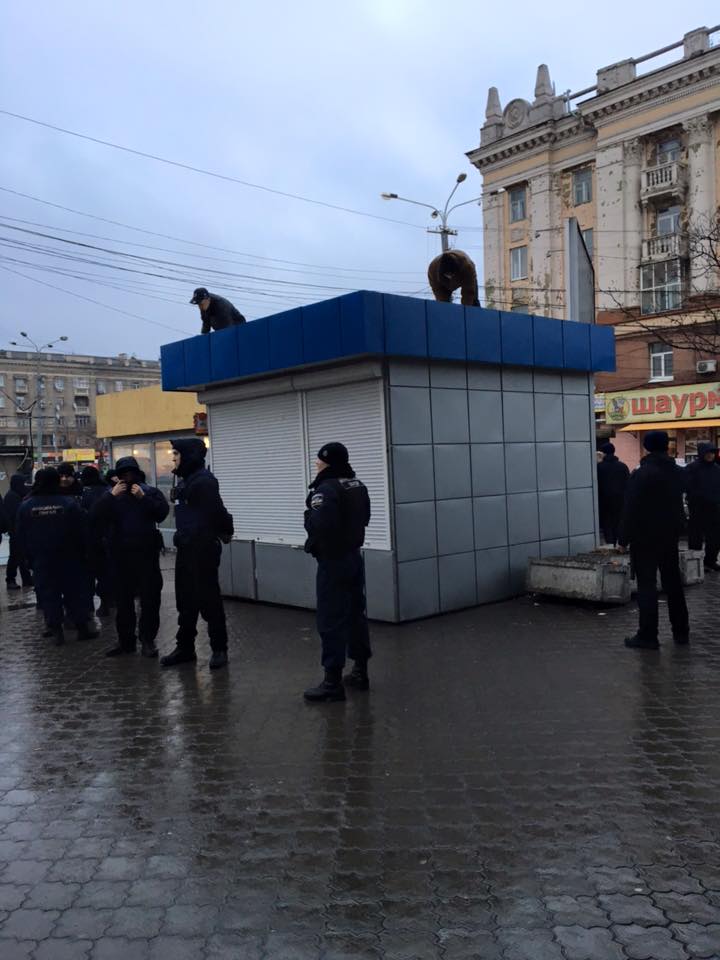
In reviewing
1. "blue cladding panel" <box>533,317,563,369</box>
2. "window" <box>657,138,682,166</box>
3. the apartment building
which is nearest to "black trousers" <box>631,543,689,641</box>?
Answer: "blue cladding panel" <box>533,317,563,369</box>

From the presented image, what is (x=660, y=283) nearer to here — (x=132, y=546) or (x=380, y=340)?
(x=380, y=340)

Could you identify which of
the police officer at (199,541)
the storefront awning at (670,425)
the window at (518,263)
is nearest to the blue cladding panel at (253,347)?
the police officer at (199,541)

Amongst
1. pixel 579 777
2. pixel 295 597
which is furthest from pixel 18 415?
pixel 579 777

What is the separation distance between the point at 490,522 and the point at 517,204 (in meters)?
29.5

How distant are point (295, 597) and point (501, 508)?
8.39ft

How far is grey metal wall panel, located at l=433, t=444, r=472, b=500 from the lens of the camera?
8.07 m

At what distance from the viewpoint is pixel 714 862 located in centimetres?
314

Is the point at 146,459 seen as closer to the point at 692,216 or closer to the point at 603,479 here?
the point at 603,479

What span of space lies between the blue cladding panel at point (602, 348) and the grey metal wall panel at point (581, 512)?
162cm

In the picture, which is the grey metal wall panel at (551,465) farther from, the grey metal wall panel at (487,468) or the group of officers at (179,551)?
the group of officers at (179,551)

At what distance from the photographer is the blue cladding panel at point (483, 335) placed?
8211mm

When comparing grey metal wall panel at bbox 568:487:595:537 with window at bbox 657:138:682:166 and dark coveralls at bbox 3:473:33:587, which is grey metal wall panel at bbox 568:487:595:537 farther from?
window at bbox 657:138:682:166

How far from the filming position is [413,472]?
781 cm

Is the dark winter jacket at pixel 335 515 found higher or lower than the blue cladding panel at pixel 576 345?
lower
